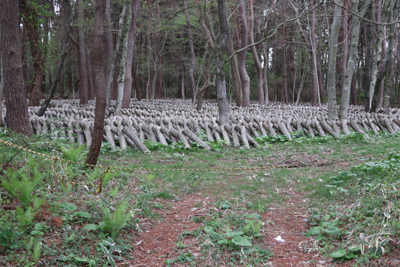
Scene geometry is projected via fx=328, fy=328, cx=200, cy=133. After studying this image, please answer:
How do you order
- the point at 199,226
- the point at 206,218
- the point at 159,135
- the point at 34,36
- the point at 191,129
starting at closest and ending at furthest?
the point at 199,226 < the point at 206,218 < the point at 159,135 < the point at 191,129 < the point at 34,36

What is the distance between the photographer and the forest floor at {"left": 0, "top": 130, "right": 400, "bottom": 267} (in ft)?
10.1

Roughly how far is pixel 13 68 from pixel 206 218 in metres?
5.60

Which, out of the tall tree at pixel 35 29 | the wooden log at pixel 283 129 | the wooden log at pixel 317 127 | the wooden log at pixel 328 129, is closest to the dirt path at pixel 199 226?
the wooden log at pixel 283 129

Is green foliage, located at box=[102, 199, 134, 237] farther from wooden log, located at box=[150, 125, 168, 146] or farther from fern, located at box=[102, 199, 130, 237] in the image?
wooden log, located at box=[150, 125, 168, 146]

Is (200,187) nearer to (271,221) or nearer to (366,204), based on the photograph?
(271,221)

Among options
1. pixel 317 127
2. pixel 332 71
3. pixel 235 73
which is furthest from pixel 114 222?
pixel 235 73

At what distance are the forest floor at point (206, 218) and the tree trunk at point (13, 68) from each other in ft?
4.21

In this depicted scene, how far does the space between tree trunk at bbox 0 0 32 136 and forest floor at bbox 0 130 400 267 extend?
128 centimetres

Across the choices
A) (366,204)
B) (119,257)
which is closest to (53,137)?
(119,257)

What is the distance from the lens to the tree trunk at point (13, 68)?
684cm

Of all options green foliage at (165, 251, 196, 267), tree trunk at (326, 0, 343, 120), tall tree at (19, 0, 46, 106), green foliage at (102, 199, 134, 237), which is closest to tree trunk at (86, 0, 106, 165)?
green foliage at (102, 199, 134, 237)

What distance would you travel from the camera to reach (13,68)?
7.06 m

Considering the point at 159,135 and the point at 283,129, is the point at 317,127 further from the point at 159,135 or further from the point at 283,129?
the point at 159,135

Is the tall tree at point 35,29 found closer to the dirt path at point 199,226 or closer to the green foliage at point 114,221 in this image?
the dirt path at point 199,226
